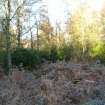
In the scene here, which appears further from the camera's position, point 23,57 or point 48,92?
point 23,57

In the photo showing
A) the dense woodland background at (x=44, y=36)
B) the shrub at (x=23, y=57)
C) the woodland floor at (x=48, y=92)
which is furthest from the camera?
the shrub at (x=23, y=57)

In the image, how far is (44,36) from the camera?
40219 mm

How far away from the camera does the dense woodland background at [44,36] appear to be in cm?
1861

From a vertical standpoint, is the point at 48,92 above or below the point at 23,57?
below

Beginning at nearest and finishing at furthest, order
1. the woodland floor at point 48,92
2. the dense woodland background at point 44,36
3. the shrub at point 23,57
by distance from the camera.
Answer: the woodland floor at point 48,92 < the dense woodland background at point 44,36 < the shrub at point 23,57

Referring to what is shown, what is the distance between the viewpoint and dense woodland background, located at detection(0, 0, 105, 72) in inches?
733

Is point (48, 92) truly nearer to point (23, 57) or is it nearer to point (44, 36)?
point (23, 57)

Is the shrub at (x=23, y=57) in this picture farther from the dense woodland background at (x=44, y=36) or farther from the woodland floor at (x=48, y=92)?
the woodland floor at (x=48, y=92)

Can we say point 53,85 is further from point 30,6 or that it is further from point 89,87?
point 30,6

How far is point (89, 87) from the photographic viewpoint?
1300 centimetres

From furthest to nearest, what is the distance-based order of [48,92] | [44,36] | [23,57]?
[44,36], [23,57], [48,92]

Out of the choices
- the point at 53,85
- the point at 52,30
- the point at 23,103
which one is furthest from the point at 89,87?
the point at 52,30

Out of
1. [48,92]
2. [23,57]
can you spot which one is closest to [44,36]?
[23,57]

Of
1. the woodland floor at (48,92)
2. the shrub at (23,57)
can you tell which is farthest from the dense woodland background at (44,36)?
the woodland floor at (48,92)
